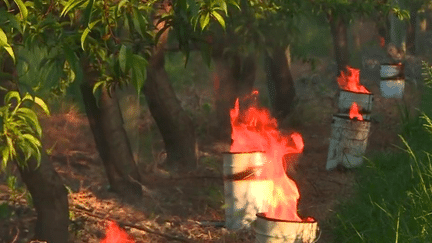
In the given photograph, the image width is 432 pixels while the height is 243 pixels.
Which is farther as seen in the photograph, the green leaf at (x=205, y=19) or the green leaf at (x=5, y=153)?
the green leaf at (x=5, y=153)

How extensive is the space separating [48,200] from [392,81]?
12.9m

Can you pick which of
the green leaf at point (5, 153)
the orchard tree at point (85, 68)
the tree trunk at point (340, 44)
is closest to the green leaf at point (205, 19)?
the orchard tree at point (85, 68)

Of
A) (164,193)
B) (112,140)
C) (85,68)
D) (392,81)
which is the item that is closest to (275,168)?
(85,68)

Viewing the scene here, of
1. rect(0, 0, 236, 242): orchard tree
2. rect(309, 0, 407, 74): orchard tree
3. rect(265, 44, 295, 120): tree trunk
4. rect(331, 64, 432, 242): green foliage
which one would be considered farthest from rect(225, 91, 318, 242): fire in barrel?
rect(265, 44, 295, 120): tree trunk

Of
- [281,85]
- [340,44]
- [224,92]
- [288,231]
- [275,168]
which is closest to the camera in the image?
[288,231]

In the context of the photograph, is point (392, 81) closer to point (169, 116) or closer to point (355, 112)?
point (355, 112)

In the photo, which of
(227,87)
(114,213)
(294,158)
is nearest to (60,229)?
(114,213)

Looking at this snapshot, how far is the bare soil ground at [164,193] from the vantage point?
10430 mm

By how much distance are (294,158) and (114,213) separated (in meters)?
4.23

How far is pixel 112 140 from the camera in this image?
Result: 37.4 feet

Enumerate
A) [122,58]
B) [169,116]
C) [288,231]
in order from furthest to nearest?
[169,116], [288,231], [122,58]

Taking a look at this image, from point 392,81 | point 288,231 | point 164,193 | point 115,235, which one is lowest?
point 164,193

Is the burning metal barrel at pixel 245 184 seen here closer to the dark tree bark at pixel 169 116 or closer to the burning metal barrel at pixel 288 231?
the burning metal barrel at pixel 288 231

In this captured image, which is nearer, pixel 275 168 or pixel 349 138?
pixel 275 168
